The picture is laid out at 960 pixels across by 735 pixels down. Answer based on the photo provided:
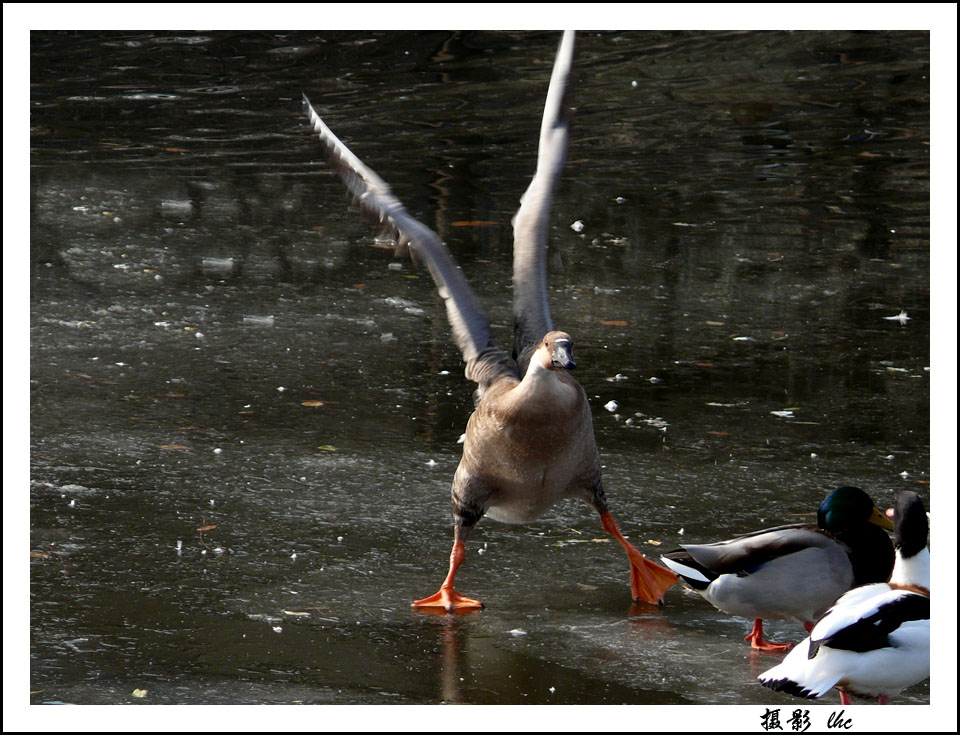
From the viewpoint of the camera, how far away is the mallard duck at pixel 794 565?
4.44m

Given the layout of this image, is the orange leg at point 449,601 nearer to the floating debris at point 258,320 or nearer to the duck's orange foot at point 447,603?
the duck's orange foot at point 447,603

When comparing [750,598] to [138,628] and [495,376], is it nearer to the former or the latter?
[495,376]

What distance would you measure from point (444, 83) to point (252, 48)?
3.02 m

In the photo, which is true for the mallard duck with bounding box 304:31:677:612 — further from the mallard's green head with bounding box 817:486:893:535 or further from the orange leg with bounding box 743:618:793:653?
the mallard's green head with bounding box 817:486:893:535

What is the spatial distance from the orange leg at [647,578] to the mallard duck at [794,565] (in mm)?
233

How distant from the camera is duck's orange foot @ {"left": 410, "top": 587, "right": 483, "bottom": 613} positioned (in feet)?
15.4

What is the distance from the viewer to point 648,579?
4832 millimetres

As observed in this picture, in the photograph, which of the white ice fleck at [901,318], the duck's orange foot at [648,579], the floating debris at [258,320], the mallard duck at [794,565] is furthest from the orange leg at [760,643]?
the floating debris at [258,320]

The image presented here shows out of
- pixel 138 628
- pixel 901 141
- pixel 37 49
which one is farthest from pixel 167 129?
pixel 138 628

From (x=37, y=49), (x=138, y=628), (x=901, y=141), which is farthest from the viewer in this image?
(x=37, y=49)

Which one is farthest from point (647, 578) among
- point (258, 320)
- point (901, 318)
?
point (258, 320)

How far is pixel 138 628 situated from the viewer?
450cm

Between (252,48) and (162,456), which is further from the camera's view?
(252,48)

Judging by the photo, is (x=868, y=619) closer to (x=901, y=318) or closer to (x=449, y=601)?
(x=449, y=601)
